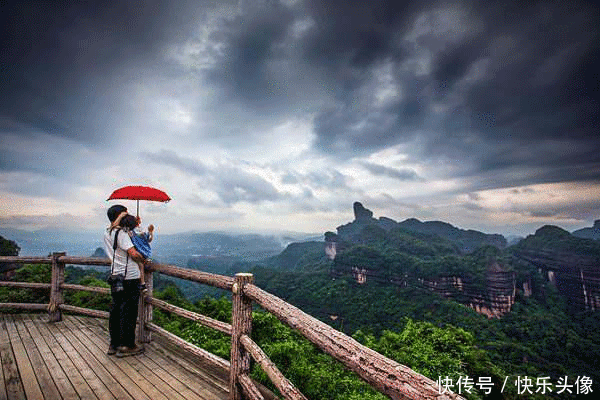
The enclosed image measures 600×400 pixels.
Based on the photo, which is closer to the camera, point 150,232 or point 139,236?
point 139,236

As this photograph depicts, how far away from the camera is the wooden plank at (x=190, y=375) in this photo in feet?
10.6

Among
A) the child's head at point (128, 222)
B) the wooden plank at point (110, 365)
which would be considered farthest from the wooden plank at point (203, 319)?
the child's head at point (128, 222)

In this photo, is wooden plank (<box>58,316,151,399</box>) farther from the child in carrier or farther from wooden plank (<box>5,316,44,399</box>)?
the child in carrier

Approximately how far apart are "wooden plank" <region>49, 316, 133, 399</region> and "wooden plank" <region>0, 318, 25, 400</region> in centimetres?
69

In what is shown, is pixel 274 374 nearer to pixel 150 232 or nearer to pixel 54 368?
pixel 150 232

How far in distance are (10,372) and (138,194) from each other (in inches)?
105

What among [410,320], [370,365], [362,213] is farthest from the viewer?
[362,213]

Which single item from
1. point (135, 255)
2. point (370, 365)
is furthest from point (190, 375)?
point (370, 365)

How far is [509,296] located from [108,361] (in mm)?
84371

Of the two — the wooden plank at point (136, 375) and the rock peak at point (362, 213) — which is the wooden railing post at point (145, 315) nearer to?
the wooden plank at point (136, 375)

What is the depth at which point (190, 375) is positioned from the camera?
11.9ft

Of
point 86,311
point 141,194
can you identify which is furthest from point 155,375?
point 86,311

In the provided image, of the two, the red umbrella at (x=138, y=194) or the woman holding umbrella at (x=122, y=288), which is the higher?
the red umbrella at (x=138, y=194)

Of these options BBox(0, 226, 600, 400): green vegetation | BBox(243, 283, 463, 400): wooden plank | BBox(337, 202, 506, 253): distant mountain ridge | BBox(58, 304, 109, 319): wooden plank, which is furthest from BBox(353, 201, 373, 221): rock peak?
BBox(243, 283, 463, 400): wooden plank
